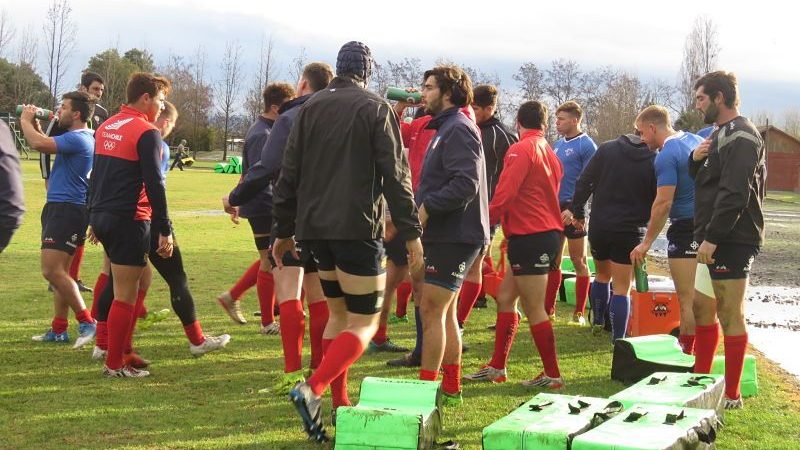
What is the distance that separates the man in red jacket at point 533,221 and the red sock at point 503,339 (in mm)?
16

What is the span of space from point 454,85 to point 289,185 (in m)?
1.37

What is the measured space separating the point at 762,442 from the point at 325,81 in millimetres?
3556

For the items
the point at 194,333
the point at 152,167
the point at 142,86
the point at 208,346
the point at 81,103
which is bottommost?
the point at 208,346

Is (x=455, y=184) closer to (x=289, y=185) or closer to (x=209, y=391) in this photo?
(x=289, y=185)

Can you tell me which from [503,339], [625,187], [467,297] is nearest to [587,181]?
[625,187]

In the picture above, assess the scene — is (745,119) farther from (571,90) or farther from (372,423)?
(571,90)

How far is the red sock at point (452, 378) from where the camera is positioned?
595cm

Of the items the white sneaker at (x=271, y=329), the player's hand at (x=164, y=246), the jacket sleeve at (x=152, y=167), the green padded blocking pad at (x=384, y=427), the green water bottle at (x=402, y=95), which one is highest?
the green water bottle at (x=402, y=95)

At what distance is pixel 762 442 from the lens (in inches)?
208

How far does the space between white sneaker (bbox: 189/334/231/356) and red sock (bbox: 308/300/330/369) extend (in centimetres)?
119

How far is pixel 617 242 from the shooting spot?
792 centimetres

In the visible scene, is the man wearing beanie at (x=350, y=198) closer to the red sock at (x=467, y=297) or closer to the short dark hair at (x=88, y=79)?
the red sock at (x=467, y=297)

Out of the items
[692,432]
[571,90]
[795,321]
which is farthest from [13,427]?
[571,90]

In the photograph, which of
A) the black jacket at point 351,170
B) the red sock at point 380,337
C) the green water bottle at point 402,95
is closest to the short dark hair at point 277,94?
the green water bottle at point 402,95
